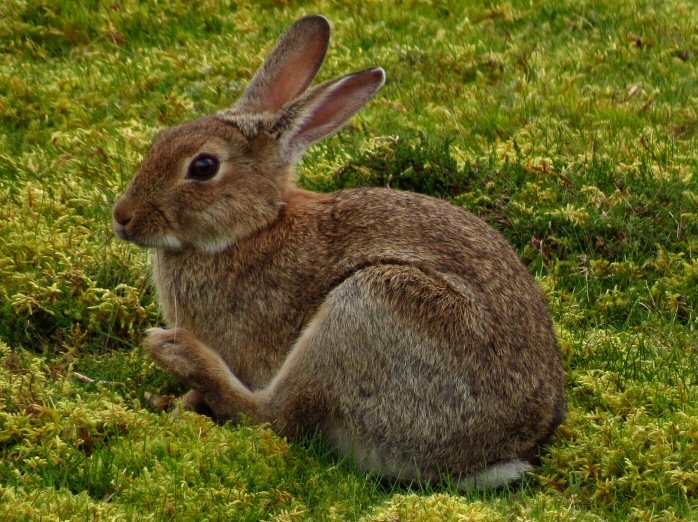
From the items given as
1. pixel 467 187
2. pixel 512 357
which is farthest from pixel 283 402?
pixel 467 187

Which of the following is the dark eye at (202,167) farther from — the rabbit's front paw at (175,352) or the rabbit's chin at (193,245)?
the rabbit's front paw at (175,352)

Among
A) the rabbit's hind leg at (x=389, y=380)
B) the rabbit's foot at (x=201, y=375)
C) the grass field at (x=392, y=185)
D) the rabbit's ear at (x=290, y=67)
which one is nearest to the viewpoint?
the grass field at (x=392, y=185)

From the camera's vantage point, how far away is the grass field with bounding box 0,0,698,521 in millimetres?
6301

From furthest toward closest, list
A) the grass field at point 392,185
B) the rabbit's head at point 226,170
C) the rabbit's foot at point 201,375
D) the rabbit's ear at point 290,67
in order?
the rabbit's ear at point 290,67 < the rabbit's head at point 226,170 < the rabbit's foot at point 201,375 < the grass field at point 392,185

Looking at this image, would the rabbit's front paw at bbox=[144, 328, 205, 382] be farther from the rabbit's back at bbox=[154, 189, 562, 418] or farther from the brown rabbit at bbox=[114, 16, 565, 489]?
the rabbit's back at bbox=[154, 189, 562, 418]

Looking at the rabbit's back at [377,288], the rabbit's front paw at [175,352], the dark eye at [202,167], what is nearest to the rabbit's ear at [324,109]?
the rabbit's back at [377,288]

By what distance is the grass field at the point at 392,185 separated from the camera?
6.30 meters

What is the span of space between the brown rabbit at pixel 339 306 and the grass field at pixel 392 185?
0.75 ft

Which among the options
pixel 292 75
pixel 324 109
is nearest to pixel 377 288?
pixel 324 109

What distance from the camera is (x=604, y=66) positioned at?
452 inches

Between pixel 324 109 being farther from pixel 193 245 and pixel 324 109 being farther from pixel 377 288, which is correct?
pixel 377 288

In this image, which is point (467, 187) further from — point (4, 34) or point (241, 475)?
point (4, 34)

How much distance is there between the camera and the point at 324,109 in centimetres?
764

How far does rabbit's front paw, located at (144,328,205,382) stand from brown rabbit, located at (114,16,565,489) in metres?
0.01
